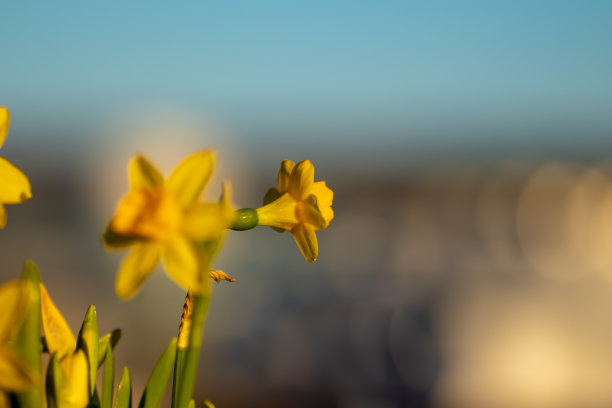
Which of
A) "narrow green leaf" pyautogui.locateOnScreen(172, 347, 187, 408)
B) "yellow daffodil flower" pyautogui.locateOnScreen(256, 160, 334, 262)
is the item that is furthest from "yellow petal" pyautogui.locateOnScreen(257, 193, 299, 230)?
"narrow green leaf" pyautogui.locateOnScreen(172, 347, 187, 408)

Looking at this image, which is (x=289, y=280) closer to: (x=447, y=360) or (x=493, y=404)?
(x=447, y=360)

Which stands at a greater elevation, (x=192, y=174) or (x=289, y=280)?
(x=192, y=174)

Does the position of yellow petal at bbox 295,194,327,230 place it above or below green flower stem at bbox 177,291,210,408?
above

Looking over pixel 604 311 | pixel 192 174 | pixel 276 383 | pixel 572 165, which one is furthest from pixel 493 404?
pixel 572 165

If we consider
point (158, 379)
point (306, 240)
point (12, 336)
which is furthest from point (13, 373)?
point (306, 240)

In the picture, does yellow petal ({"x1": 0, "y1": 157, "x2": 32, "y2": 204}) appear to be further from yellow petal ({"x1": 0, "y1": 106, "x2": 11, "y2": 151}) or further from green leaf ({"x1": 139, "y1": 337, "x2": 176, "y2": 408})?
green leaf ({"x1": 139, "y1": 337, "x2": 176, "y2": 408})

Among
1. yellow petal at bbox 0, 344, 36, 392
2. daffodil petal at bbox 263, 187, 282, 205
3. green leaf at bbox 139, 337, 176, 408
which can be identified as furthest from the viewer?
daffodil petal at bbox 263, 187, 282, 205
